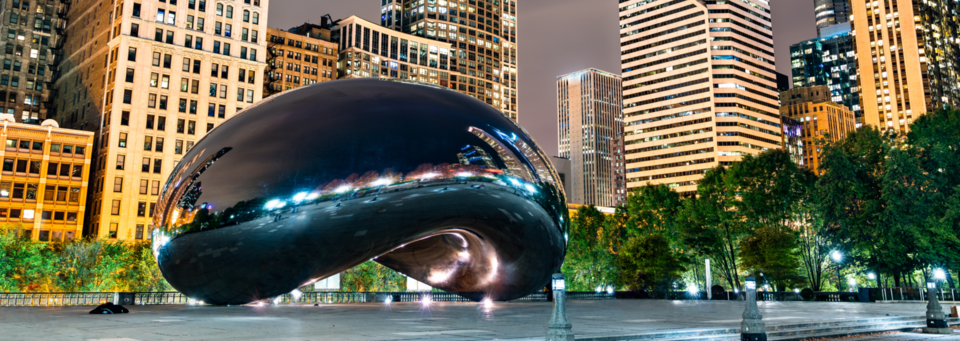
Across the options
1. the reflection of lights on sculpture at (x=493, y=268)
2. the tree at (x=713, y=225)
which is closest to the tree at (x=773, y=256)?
the tree at (x=713, y=225)

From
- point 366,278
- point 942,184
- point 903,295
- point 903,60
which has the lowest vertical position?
point 903,295

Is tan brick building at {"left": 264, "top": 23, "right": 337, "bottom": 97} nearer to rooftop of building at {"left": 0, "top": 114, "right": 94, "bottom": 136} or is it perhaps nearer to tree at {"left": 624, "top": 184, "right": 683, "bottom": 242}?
rooftop of building at {"left": 0, "top": 114, "right": 94, "bottom": 136}

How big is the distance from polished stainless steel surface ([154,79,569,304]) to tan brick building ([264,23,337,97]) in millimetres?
128601

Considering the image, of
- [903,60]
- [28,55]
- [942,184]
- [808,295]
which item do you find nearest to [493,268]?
[808,295]

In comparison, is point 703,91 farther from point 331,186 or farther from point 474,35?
point 331,186

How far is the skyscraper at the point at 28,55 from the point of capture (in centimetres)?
10900

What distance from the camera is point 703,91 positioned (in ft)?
608

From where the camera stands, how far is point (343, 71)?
15325 centimetres

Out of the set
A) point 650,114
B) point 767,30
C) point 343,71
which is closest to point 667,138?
point 650,114

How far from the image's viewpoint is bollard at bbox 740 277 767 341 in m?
13.5

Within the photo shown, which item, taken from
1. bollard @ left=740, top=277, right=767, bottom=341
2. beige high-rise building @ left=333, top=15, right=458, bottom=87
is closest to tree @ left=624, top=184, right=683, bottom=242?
bollard @ left=740, top=277, right=767, bottom=341

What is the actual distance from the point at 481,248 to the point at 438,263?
1.55m

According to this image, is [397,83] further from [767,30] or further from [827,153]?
[767,30]

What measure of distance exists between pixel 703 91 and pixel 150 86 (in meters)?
145
